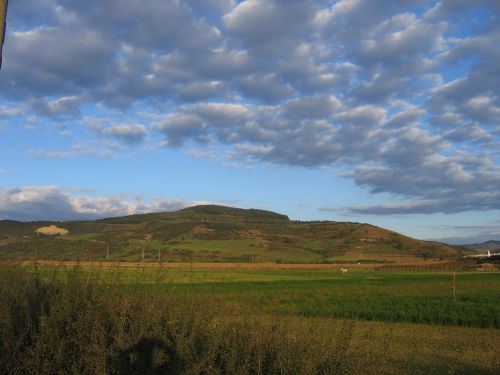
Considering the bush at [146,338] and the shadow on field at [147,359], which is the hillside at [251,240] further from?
the shadow on field at [147,359]

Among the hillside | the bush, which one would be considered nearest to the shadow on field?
the bush

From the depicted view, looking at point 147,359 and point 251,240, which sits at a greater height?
point 251,240

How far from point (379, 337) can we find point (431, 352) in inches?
64.5

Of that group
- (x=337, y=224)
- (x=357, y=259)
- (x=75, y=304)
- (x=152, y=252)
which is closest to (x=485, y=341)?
(x=75, y=304)

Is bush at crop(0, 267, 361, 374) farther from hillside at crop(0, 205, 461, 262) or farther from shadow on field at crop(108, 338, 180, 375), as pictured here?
hillside at crop(0, 205, 461, 262)

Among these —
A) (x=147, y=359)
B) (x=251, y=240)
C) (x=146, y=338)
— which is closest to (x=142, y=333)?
(x=146, y=338)

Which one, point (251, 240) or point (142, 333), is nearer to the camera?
point (142, 333)

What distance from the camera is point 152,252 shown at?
122 m

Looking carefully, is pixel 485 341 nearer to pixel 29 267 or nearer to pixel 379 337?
pixel 379 337

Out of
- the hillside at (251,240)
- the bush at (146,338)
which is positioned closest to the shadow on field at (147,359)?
the bush at (146,338)

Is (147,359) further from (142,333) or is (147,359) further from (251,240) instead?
(251,240)

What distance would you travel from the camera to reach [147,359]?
627 cm

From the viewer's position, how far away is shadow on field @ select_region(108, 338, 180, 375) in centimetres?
592

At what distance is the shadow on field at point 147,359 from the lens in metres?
5.92
